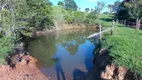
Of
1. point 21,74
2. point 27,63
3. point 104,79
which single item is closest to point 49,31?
point 27,63

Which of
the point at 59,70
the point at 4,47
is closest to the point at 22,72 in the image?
the point at 4,47

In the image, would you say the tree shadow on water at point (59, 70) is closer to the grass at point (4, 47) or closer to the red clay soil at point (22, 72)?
the red clay soil at point (22, 72)

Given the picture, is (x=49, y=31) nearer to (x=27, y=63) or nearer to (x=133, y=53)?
(x=27, y=63)

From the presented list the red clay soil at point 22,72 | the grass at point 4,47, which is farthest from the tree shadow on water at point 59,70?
the grass at point 4,47

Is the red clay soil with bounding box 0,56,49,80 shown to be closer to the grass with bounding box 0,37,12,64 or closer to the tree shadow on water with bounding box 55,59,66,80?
the grass with bounding box 0,37,12,64

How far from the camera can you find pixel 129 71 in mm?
9742

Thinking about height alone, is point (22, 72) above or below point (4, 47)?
below

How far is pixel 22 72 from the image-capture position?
44.9 feet

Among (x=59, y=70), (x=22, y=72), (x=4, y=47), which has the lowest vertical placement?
(x=59, y=70)

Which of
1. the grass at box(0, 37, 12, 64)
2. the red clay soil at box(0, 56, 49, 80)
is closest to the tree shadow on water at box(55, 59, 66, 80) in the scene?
the red clay soil at box(0, 56, 49, 80)

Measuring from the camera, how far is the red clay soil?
483 inches

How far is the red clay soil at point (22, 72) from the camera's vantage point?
12.3 meters

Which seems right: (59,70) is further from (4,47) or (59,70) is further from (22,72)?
(4,47)

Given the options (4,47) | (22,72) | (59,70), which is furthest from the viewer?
(59,70)
